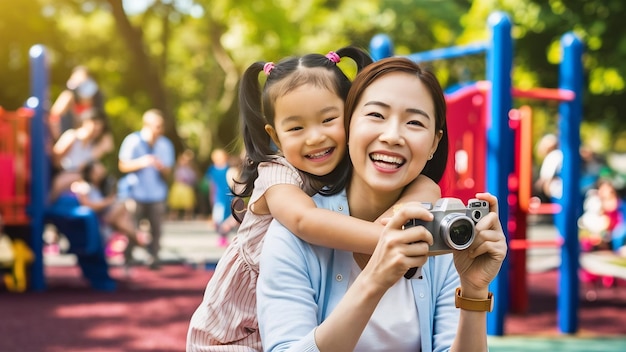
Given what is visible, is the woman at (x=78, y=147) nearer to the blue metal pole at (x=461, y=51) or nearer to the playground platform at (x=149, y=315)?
the playground platform at (x=149, y=315)

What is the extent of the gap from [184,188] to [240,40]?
4.25m

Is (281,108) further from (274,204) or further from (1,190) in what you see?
(1,190)

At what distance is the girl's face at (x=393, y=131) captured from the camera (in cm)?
187

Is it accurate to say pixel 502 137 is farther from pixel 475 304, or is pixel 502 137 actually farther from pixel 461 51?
pixel 475 304

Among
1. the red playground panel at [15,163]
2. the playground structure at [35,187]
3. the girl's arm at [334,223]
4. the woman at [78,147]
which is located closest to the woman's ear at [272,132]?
the girl's arm at [334,223]

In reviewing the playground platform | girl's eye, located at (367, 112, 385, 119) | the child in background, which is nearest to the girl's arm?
girl's eye, located at (367, 112, 385, 119)

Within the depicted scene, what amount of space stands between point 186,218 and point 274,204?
22559 mm

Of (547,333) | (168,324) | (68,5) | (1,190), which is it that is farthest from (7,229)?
(68,5)

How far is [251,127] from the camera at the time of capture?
237 centimetres

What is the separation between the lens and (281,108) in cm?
223

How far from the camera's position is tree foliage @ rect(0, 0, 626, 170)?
15516 millimetres

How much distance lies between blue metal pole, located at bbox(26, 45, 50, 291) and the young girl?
6527 mm

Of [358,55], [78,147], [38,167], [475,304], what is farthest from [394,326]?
[78,147]

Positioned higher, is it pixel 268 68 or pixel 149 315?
pixel 268 68
